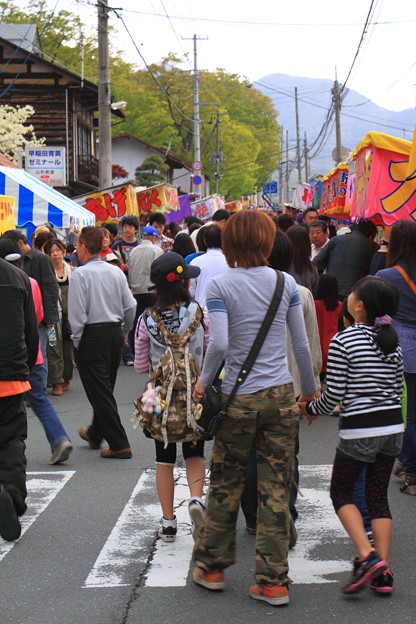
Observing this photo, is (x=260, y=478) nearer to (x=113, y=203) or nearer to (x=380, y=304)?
(x=380, y=304)

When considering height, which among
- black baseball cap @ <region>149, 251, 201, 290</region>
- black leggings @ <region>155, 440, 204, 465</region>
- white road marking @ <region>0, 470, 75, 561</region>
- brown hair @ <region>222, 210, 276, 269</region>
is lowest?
white road marking @ <region>0, 470, 75, 561</region>

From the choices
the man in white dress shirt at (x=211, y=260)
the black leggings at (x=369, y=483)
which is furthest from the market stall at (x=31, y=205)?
the black leggings at (x=369, y=483)

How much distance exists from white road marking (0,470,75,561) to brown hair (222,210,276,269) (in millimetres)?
2292

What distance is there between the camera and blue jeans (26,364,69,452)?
665cm

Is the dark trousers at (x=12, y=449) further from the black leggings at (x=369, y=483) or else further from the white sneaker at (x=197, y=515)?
the black leggings at (x=369, y=483)

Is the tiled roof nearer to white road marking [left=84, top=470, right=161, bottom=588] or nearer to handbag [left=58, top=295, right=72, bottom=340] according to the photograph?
handbag [left=58, top=295, right=72, bottom=340]

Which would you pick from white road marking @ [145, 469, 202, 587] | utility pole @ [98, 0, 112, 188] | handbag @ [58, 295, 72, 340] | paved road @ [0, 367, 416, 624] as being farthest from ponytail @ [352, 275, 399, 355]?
utility pole @ [98, 0, 112, 188]

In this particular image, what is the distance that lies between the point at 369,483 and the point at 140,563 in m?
1.34

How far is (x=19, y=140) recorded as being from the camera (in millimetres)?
31719

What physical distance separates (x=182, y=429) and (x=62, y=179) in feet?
51.0

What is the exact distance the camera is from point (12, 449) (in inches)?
202

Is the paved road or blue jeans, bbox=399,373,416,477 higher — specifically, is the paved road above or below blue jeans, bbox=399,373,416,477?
below

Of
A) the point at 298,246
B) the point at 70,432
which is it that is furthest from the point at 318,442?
the point at 70,432

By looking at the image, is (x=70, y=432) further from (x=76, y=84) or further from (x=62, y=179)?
(x=76, y=84)
